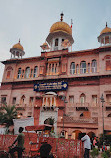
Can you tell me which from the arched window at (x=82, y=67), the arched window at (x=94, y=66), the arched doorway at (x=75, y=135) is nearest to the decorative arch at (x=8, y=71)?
the arched window at (x=82, y=67)

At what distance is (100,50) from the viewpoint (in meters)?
28.6

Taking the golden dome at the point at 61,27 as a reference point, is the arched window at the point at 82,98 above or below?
below

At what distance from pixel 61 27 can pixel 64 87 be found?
49.2 ft

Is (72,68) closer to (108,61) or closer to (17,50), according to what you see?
(108,61)

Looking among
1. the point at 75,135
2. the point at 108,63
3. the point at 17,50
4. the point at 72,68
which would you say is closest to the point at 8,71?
the point at 17,50

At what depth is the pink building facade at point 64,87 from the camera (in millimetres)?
25422

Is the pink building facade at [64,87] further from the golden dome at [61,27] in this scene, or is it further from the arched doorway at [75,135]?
the golden dome at [61,27]

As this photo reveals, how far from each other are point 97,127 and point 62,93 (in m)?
7.96

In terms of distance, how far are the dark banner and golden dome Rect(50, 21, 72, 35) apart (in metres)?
13.3

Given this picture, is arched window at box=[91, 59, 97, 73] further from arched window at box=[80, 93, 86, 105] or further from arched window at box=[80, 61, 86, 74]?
arched window at box=[80, 93, 86, 105]

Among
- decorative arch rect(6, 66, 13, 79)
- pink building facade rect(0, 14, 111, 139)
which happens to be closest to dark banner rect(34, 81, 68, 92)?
pink building facade rect(0, 14, 111, 139)

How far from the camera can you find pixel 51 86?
98.2 ft

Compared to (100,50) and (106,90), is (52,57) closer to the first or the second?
(100,50)

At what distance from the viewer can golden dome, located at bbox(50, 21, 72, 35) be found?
3734 cm
